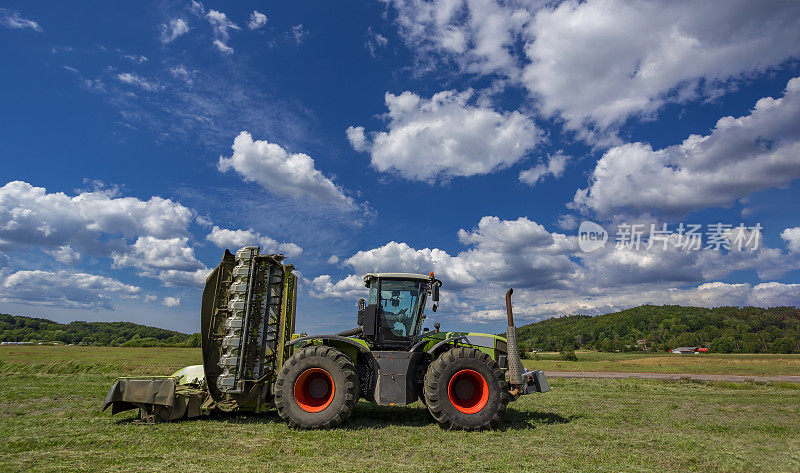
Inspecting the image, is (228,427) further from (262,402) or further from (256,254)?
(256,254)

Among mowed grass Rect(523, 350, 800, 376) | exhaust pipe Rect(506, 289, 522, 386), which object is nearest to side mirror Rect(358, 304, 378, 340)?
exhaust pipe Rect(506, 289, 522, 386)

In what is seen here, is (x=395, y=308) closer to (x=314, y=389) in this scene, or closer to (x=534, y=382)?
(x=314, y=389)

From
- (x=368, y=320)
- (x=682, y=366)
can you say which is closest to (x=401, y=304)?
(x=368, y=320)

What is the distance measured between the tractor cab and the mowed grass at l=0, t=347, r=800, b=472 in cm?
175

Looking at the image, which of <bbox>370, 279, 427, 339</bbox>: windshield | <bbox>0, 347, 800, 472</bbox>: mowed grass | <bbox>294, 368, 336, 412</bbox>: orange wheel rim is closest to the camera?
<bbox>0, 347, 800, 472</bbox>: mowed grass

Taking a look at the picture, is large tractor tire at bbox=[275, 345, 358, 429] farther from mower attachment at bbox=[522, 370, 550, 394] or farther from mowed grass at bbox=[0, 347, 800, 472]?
mower attachment at bbox=[522, 370, 550, 394]

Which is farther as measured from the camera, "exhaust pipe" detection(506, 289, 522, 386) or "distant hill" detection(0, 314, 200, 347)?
"distant hill" detection(0, 314, 200, 347)

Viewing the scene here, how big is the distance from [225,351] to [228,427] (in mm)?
1498

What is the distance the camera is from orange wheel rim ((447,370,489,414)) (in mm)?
8094

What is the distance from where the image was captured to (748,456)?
6.45 metres

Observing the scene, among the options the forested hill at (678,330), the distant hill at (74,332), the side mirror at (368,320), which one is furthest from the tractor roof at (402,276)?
the forested hill at (678,330)

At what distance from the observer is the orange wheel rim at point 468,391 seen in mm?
8094

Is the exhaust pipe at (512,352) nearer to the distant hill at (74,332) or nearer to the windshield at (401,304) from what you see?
the windshield at (401,304)

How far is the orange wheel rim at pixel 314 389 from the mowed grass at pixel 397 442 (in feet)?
2.21
